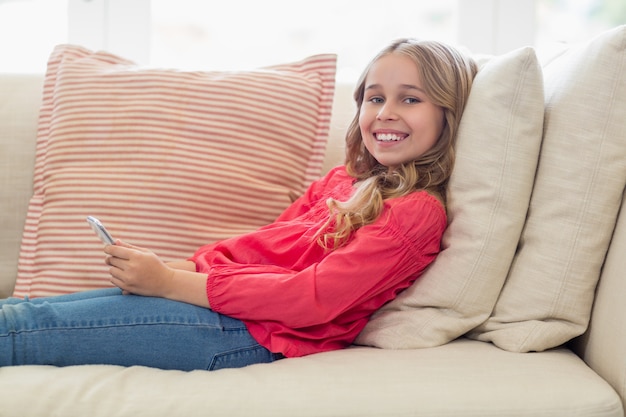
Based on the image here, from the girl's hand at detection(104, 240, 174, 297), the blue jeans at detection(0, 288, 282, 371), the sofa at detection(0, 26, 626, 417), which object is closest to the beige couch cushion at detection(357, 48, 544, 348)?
the sofa at detection(0, 26, 626, 417)

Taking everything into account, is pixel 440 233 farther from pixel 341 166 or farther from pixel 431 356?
pixel 341 166

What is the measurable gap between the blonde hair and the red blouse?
0.03 metres

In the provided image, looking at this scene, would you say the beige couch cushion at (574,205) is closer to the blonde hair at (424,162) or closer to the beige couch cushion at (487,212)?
the beige couch cushion at (487,212)

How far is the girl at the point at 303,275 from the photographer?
44.3 inches

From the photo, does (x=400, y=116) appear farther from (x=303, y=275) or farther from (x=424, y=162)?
(x=303, y=275)

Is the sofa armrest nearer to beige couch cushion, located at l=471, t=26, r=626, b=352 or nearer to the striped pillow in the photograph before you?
beige couch cushion, located at l=471, t=26, r=626, b=352

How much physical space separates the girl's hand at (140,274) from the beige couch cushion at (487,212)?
14.5 inches

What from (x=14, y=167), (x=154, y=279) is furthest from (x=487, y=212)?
(x=14, y=167)

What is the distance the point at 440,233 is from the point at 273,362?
35 cm

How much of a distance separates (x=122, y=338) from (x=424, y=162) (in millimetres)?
580

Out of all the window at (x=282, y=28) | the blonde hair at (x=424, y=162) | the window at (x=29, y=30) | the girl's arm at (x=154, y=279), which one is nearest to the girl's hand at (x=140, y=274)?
the girl's arm at (x=154, y=279)

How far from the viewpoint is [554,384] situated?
1.01m

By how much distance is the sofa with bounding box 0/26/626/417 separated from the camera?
100cm

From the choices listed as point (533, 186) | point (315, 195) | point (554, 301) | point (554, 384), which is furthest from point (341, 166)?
point (554, 384)
